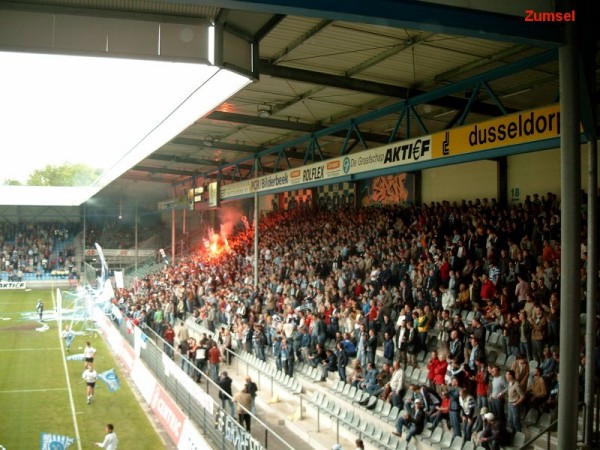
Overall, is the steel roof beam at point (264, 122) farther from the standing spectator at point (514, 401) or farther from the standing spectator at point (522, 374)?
the standing spectator at point (514, 401)

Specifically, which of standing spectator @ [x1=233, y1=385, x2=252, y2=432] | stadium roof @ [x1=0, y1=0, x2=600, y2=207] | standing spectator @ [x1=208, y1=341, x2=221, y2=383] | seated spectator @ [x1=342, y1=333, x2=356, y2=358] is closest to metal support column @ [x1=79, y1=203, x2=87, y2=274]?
stadium roof @ [x1=0, y1=0, x2=600, y2=207]

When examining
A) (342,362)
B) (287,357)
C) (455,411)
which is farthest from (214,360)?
(455,411)

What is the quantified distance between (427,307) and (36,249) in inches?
1939

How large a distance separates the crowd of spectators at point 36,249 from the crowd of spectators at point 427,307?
31940mm

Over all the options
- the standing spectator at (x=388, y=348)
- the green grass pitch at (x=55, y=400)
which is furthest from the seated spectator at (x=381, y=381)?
the green grass pitch at (x=55, y=400)

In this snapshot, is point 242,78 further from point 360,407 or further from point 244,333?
point 244,333

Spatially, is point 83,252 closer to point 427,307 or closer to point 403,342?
point 403,342

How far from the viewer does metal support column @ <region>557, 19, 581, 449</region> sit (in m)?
6.85

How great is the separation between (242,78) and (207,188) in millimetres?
23291

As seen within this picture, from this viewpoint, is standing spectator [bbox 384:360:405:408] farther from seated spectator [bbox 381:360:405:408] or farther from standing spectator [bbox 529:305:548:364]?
standing spectator [bbox 529:305:548:364]

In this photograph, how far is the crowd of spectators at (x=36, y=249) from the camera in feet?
171

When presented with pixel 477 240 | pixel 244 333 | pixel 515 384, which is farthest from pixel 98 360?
pixel 515 384

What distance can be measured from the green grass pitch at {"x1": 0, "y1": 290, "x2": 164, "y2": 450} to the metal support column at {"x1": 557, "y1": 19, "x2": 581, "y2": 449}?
1023cm

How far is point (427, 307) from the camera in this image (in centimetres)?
1358
